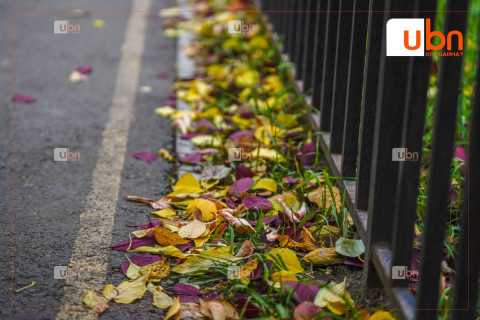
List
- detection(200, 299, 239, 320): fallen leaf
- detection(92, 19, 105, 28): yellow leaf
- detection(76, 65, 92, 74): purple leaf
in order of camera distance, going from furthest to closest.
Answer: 1. detection(92, 19, 105, 28): yellow leaf
2. detection(76, 65, 92, 74): purple leaf
3. detection(200, 299, 239, 320): fallen leaf

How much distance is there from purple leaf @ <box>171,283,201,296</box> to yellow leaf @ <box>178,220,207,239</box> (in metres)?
0.27

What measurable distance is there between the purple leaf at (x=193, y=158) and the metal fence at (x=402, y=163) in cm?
75

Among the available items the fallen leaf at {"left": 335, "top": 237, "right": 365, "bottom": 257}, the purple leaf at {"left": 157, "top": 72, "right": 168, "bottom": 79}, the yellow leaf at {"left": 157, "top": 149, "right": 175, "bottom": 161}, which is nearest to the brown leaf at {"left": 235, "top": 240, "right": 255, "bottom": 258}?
the fallen leaf at {"left": 335, "top": 237, "right": 365, "bottom": 257}

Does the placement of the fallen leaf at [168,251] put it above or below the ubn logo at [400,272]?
below

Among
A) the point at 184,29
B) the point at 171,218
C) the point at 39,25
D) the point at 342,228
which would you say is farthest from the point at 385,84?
the point at 39,25

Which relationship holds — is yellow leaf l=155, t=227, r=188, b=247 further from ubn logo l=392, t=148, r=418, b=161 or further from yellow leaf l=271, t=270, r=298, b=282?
ubn logo l=392, t=148, r=418, b=161

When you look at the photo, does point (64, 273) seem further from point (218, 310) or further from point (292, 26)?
point (292, 26)

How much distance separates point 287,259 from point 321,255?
139 millimetres

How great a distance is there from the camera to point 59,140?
3.25m

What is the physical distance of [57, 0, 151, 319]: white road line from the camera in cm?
202

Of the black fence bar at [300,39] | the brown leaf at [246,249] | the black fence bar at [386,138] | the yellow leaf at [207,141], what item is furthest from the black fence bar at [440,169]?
the black fence bar at [300,39]

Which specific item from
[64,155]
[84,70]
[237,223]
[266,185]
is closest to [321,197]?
[266,185]

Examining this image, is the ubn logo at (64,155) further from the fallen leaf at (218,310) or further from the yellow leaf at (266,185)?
the fallen leaf at (218,310)

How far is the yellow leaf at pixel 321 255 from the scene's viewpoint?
210 centimetres
